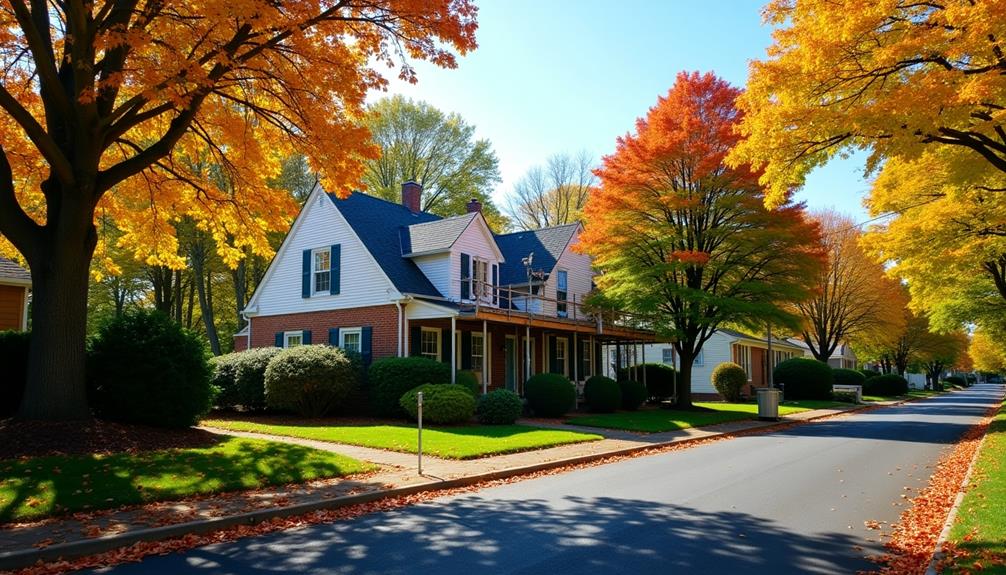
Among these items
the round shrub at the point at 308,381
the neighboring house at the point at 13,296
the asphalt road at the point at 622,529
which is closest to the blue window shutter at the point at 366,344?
the round shrub at the point at 308,381

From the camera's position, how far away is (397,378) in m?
20.2

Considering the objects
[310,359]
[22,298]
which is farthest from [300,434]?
[22,298]

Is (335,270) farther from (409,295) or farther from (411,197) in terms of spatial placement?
(411,197)

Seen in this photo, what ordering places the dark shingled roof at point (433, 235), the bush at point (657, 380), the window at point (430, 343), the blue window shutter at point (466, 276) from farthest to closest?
the bush at point (657, 380)
the blue window shutter at point (466, 276)
the dark shingled roof at point (433, 235)
the window at point (430, 343)

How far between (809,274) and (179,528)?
22.5 m

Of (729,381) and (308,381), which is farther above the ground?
(308,381)

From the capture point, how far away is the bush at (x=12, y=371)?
12688 mm

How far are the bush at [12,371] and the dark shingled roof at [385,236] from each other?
1117 cm

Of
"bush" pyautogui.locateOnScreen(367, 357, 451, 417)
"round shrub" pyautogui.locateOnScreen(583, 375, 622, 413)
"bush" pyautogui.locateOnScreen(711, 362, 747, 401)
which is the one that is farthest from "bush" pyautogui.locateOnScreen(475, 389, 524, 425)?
"bush" pyautogui.locateOnScreen(711, 362, 747, 401)

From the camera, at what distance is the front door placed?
87.0 feet

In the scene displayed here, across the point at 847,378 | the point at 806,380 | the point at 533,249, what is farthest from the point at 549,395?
the point at 847,378

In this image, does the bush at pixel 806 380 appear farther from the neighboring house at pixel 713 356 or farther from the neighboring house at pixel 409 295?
the neighboring house at pixel 409 295

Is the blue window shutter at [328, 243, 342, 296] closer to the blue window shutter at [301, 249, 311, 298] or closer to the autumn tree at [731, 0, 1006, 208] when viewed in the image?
the blue window shutter at [301, 249, 311, 298]

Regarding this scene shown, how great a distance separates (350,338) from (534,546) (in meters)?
17.9
